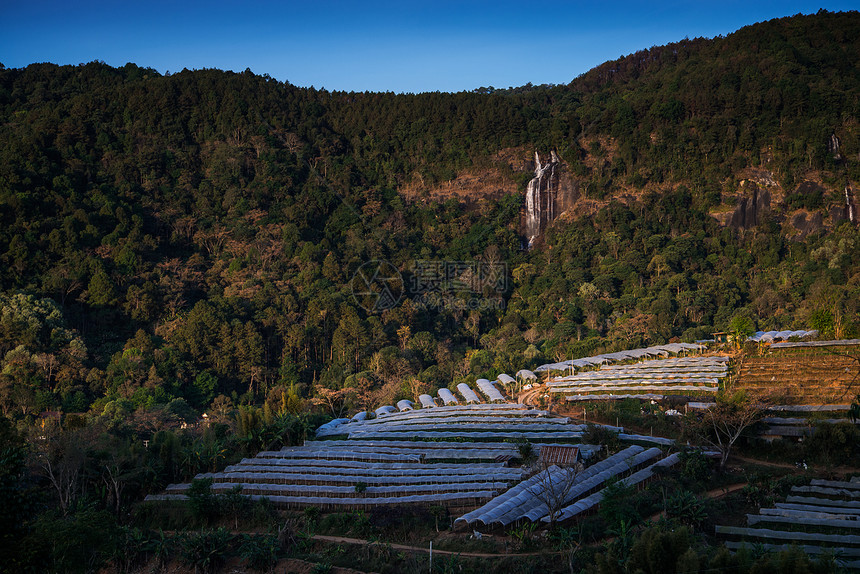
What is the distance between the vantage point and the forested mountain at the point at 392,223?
4869 cm

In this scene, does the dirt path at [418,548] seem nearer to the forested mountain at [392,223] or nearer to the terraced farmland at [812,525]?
the terraced farmland at [812,525]

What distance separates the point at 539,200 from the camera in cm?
7544

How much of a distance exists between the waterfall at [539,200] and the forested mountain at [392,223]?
1.50m

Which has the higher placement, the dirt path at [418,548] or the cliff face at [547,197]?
the cliff face at [547,197]

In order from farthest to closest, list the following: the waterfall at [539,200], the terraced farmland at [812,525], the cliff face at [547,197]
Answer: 1. the waterfall at [539,200]
2. the cliff face at [547,197]
3. the terraced farmland at [812,525]

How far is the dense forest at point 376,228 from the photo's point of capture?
47531 mm

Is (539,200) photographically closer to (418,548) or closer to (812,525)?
(812,525)

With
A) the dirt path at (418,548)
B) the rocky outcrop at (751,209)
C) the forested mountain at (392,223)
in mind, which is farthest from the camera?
the rocky outcrop at (751,209)

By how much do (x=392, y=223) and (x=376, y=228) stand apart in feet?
7.49

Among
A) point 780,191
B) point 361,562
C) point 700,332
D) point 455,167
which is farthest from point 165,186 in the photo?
point 361,562

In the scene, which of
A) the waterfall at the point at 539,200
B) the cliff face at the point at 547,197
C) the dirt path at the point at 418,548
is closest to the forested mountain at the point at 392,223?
the cliff face at the point at 547,197

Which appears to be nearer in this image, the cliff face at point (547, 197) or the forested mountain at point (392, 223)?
the forested mountain at point (392, 223)

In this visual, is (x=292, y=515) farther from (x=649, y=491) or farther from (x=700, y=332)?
(x=700, y=332)

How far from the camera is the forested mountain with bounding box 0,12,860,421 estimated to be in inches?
1917
